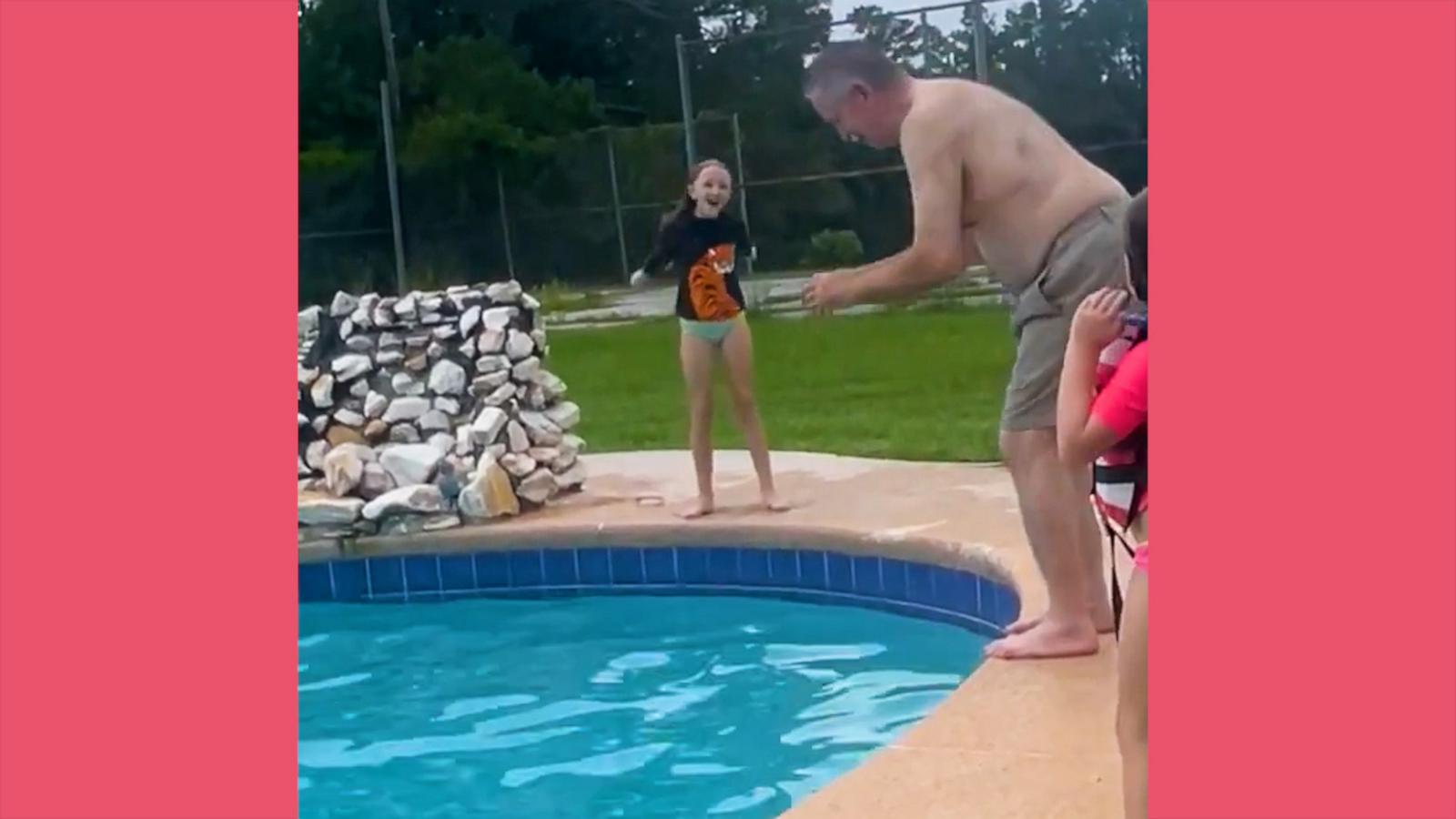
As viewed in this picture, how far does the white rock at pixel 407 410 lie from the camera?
20.8ft

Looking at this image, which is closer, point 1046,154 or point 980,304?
point 1046,154

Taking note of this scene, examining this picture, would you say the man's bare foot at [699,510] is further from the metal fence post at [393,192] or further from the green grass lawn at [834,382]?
the metal fence post at [393,192]

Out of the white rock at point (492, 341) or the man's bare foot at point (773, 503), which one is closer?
the man's bare foot at point (773, 503)

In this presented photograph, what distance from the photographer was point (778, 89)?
1075 centimetres

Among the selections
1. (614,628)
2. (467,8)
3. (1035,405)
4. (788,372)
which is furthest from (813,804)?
(467,8)

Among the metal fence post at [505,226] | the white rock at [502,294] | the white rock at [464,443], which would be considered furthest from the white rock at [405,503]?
the metal fence post at [505,226]

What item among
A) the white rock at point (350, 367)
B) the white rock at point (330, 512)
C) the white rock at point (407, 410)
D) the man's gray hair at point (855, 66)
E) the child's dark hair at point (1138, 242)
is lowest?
the white rock at point (330, 512)

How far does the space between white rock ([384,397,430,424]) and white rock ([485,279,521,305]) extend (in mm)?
484

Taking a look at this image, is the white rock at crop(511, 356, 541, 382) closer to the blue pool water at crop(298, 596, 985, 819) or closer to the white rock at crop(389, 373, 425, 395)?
the white rock at crop(389, 373, 425, 395)

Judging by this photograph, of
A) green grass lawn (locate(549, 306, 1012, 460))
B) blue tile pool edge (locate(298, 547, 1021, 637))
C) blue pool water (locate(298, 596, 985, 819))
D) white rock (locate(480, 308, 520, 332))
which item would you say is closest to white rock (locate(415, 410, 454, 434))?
white rock (locate(480, 308, 520, 332))

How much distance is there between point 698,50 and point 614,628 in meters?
6.80

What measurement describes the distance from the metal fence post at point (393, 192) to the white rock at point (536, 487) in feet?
18.8

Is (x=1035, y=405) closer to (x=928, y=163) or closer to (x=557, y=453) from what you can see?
(x=928, y=163)

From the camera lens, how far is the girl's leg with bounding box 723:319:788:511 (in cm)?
552
